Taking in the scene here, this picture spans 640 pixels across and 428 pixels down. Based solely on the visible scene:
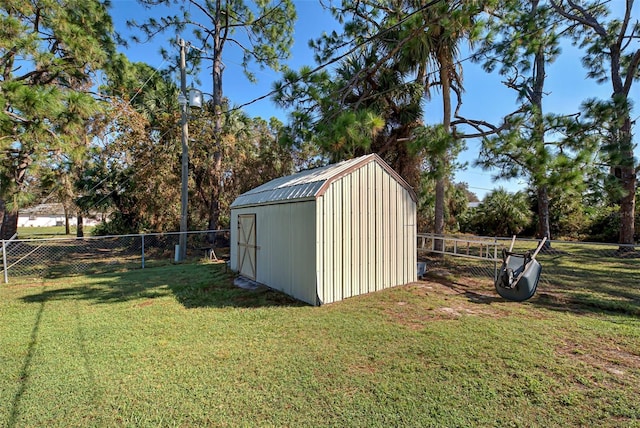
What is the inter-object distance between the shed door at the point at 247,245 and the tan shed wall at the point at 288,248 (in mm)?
205

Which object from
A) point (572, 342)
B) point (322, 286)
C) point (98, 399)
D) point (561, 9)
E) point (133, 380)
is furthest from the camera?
point (561, 9)

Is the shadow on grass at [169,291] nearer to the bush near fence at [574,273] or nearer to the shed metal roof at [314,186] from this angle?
the shed metal roof at [314,186]

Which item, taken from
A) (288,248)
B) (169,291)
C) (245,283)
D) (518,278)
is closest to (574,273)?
(518,278)

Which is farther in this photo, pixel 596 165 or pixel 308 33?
pixel 308 33

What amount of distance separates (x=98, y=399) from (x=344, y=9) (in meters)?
11.0

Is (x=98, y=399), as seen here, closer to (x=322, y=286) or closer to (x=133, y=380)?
(x=133, y=380)

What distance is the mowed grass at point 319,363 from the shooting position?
7.50ft

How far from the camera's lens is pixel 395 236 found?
603cm

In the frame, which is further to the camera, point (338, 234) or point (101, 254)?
point (101, 254)

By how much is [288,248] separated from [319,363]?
111 inches

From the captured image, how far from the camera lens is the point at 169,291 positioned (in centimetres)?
604

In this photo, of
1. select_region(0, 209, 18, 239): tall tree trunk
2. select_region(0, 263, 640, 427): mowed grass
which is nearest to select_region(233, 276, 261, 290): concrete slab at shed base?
select_region(0, 263, 640, 427): mowed grass

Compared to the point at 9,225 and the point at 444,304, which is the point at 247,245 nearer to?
the point at 444,304

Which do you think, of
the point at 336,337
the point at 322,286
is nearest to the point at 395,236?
the point at 322,286
